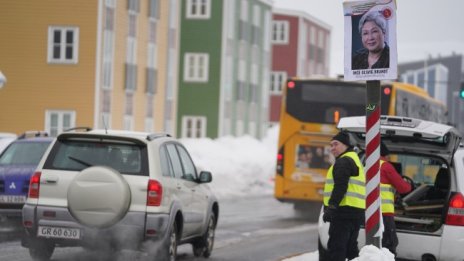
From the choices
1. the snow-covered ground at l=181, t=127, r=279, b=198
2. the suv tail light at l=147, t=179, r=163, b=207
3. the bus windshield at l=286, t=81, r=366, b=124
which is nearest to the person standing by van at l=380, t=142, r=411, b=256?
the suv tail light at l=147, t=179, r=163, b=207

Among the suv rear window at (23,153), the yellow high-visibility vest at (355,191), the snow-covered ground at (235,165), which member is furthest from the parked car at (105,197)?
the snow-covered ground at (235,165)

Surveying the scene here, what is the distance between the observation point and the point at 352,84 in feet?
78.0

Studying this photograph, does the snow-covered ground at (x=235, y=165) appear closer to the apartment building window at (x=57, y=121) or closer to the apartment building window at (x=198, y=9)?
the apartment building window at (x=57, y=121)

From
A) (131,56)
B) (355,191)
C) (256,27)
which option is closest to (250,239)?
(355,191)

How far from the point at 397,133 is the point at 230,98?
45.9 metres

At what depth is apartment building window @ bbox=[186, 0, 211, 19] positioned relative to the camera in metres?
56.1

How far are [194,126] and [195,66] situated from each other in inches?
134

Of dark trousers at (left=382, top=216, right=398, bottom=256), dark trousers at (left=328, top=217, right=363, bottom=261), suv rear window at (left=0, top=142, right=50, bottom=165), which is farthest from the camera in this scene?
suv rear window at (left=0, top=142, right=50, bottom=165)

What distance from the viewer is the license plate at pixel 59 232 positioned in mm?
11703

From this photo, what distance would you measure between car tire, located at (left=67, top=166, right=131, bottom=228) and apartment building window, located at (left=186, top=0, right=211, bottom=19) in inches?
1769

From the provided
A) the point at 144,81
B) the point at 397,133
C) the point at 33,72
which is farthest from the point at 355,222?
the point at 144,81

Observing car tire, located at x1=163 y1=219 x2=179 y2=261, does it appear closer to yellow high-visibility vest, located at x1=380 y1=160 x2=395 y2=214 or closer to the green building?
yellow high-visibility vest, located at x1=380 y1=160 x2=395 y2=214

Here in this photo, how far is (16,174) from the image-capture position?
16891 millimetres

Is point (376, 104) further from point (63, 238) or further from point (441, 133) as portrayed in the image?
point (63, 238)
